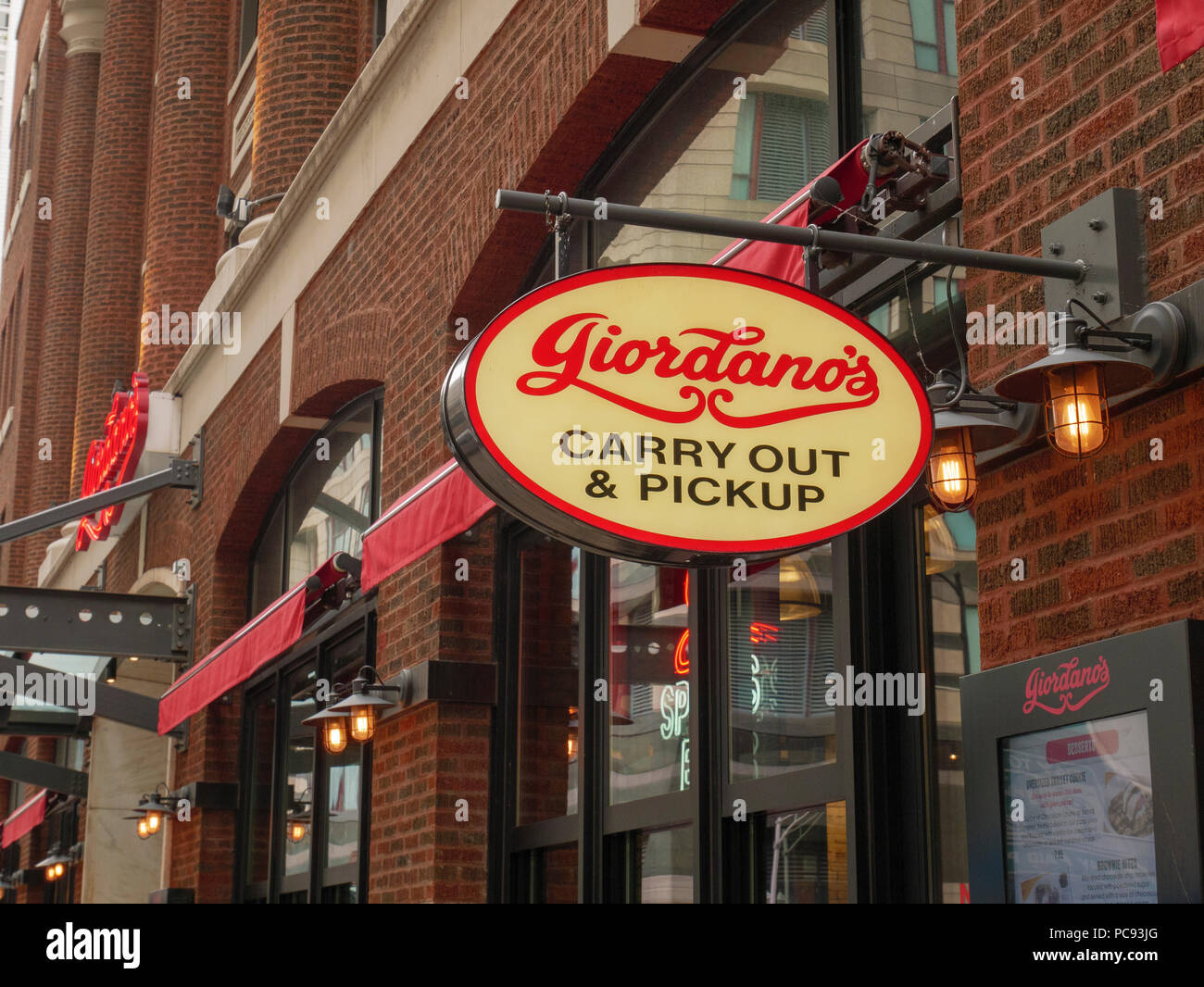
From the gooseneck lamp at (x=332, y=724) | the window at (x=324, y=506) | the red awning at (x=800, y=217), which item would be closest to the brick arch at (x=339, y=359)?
the window at (x=324, y=506)

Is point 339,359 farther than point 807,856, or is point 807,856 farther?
point 339,359

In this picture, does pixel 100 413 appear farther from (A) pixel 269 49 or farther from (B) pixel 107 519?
(A) pixel 269 49

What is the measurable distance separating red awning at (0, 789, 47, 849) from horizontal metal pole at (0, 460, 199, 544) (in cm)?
795

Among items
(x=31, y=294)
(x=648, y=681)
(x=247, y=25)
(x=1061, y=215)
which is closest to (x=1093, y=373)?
(x=1061, y=215)

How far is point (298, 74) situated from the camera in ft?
39.5

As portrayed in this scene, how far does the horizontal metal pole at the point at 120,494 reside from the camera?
12.6 metres

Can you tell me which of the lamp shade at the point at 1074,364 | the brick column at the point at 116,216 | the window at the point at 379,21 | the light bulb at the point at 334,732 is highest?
the brick column at the point at 116,216

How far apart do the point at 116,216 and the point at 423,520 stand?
15.4 m

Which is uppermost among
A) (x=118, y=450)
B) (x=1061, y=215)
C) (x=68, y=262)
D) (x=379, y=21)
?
(x=68, y=262)

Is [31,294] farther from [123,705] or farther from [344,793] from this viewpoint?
[344,793]

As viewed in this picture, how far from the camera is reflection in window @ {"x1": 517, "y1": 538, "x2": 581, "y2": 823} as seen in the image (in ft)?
24.7

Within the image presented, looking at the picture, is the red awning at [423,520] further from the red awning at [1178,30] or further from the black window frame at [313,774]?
the red awning at [1178,30]

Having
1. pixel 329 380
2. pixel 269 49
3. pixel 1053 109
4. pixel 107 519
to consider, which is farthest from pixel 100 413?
pixel 1053 109

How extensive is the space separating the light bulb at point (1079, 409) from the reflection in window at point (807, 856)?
187 cm
